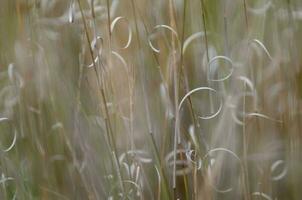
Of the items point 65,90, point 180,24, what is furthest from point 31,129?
point 180,24

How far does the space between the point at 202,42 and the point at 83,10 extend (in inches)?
8.7

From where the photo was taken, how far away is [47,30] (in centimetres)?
94

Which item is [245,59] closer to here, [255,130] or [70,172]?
[255,130]

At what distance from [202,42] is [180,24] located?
0.16ft

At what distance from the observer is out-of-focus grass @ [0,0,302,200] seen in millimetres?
861

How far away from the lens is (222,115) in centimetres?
88

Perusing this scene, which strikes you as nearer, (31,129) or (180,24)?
(180,24)

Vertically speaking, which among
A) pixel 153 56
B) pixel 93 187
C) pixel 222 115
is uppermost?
pixel 153 56

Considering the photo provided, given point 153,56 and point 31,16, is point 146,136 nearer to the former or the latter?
point 153,56

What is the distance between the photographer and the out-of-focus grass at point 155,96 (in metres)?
0.86

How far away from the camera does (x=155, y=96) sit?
2.97 feet

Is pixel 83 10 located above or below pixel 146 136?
above

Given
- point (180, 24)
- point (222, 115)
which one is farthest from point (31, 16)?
point (222, 115)

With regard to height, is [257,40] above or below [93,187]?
above
